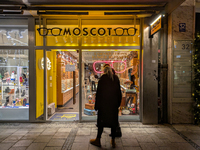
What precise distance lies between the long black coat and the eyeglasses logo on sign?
7.05 feet

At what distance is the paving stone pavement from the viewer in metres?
3.20

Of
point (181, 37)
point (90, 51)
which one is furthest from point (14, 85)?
point (181, 37)

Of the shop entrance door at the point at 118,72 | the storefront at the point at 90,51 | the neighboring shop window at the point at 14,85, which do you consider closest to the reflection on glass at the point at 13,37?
the neighboring shop window at the point at 14,85

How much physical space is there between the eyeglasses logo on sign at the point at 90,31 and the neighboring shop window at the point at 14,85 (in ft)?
3.53

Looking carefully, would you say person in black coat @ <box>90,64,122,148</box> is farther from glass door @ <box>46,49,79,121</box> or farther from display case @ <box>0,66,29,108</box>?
display case @ <box>0,66,29,108</box>

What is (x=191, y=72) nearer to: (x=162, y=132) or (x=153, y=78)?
(x=153, y=78)

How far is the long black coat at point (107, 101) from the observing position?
3.05 m

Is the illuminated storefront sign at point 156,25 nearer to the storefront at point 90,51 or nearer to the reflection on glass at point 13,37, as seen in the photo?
the storefront at point 90,51

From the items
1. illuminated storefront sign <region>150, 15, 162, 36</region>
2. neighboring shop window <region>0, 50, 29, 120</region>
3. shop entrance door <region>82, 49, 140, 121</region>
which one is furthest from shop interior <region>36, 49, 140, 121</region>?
illuminated storefront sign <region>150, 15, 162, 36</region>

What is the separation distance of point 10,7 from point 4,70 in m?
2.25

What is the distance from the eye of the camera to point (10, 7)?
4.02m

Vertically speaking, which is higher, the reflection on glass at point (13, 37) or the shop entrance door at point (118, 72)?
the reflection on glass at point (13, 37)

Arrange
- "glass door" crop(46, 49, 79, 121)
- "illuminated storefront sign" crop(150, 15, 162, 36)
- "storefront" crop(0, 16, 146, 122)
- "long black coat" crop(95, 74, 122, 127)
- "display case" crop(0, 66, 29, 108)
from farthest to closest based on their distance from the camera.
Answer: "glass door" crop(46, 49, 79, 121), "display case" crop(0, 66, 29, 108), "storefront" crop(0, 16, 146, 122), "illuminated storefront sign" crop(150, 15, 162, 36), "long black coat" crop(95, 74, 122, 127)

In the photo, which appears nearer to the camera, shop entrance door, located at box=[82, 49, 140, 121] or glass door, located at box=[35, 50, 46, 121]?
glass door, located at box=[35, 50, 46, 121]
